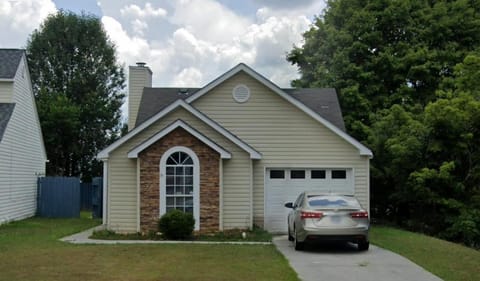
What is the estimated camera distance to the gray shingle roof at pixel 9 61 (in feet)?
78.8

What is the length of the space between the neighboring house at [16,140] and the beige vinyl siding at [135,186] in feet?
21.0

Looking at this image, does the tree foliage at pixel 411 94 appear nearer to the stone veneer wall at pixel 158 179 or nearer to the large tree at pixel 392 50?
the large tree at pixel 392 50

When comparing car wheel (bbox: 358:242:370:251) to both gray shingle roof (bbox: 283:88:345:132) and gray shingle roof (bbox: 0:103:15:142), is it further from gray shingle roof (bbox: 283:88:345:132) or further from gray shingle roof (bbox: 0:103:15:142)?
gray shingle roof (bbox: 0:103:15:142)

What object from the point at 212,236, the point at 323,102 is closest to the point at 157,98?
the point at 323,102

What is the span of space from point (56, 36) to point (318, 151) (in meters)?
33.6

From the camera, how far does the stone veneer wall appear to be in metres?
17.6

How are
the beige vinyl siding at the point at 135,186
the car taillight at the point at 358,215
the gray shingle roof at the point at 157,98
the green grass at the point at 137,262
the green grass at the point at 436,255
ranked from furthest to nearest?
the gray shingle roof at the point at 157,98, the beige vinyl siding at the point at 135,186, the car taillight at the point at 358,215, the green grass at the point at 436,255, the green grass at the point at 137,262

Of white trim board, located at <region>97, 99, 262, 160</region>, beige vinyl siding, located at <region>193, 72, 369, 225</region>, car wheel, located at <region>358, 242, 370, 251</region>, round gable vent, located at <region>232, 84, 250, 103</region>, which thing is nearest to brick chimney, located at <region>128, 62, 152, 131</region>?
beige vinyl siding, located at <region>193, 72, 369, 225</region>

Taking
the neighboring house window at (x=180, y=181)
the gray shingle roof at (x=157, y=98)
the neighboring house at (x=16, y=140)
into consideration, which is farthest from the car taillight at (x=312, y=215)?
the neighboring house at (x=16, y=140)

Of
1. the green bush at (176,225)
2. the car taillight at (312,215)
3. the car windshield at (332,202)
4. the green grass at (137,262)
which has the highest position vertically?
the car windshield at (332,202)

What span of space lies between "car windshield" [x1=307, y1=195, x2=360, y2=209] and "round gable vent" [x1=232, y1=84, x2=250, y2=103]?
654cm

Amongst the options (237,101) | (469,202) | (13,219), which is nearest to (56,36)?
(13,219)

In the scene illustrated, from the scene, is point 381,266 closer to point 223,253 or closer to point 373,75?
point 223,253

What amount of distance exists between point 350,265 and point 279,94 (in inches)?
361
